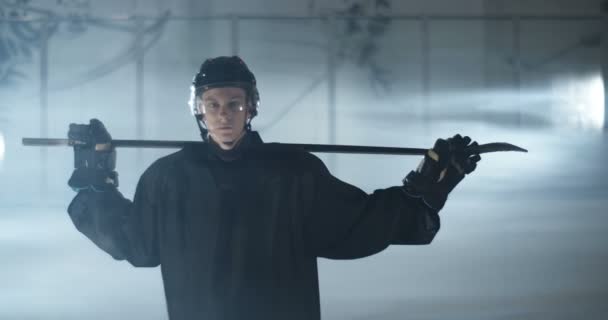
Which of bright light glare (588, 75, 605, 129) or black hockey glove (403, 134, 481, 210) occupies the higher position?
bright light glare (588, 75, 605, 129)

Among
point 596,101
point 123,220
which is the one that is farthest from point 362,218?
point 596,101

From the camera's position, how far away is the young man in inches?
55.5

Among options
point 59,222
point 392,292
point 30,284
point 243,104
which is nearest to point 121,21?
point 59,222

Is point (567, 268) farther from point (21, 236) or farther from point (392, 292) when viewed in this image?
point (21, 236)

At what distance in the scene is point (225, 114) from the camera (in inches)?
55.4

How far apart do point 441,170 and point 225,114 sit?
45cm

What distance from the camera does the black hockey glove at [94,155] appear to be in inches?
56.0

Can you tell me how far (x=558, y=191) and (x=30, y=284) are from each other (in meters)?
3.33

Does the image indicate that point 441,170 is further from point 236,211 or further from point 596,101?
point 596,101

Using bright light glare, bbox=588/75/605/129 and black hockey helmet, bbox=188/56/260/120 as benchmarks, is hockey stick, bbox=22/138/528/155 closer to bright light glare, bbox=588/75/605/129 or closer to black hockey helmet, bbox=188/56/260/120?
black hockey helmet, bbox=188/56/260/120

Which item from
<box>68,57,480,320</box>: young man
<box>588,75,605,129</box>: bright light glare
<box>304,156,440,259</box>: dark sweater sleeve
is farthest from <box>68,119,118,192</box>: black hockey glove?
<box>588,75,605,129</box>: bright light glare

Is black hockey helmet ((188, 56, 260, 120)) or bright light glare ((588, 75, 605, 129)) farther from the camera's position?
bright light glare ((588, 75, 605, 129))

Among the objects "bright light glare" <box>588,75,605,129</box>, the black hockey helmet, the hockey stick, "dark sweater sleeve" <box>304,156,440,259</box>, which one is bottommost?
"dark sweater sleeve" <box>304,156,440,259</box>

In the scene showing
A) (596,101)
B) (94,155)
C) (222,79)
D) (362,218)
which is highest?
(596,101)
